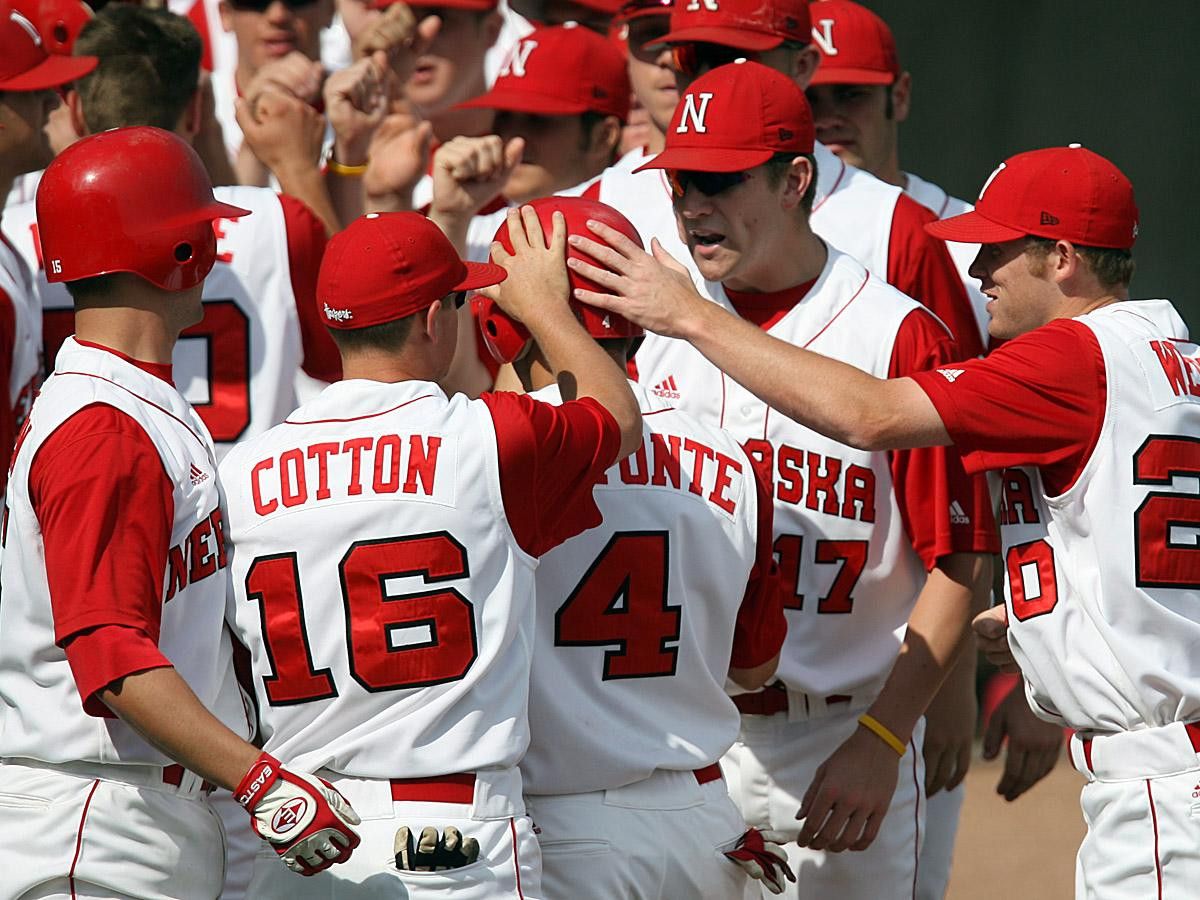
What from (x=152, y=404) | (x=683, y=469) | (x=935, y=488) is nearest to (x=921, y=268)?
(x=935, y=488)

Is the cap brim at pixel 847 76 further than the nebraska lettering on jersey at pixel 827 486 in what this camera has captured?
Yes

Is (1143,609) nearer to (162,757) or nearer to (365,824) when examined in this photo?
(365,824)

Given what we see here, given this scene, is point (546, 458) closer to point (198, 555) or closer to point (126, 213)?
point (198, 555)

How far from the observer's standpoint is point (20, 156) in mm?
4324

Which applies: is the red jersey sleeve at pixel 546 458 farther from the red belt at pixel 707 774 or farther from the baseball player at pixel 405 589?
the red belt at pixel 707 774

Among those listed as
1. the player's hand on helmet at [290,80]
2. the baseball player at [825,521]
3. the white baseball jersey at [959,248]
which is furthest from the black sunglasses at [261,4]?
the baseball player at [825,521]

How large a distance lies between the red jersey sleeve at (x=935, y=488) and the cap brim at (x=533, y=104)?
1.65 meters

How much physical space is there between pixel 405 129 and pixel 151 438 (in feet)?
7.83

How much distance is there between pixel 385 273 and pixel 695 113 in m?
1.11

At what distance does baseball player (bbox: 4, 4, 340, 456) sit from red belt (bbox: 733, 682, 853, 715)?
1.43 meters

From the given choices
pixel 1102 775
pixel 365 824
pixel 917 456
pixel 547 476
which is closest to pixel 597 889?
pixel 365 824

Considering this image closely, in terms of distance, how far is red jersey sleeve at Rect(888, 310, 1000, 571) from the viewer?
3.65 metres

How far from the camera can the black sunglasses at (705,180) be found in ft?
12.0

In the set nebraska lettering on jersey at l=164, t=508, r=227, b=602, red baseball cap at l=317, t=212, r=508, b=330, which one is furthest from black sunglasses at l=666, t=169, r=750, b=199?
nebraska lettering on jersey at l=164, t=508, r=227, b=602
